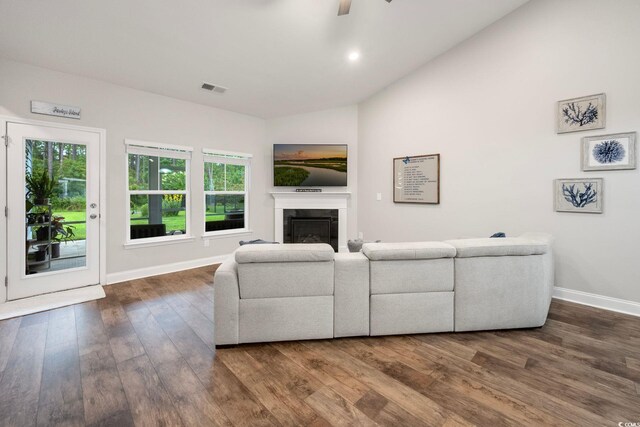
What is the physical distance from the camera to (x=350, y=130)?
558cm

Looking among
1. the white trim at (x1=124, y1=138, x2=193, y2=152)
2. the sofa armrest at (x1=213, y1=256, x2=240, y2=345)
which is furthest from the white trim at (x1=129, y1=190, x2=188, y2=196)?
the sofa armrest at (x1=213, y1=256, x2=240, y2=345)

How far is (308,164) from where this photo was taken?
211 inches

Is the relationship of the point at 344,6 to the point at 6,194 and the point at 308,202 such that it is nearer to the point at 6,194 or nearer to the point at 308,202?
the point at 308,202

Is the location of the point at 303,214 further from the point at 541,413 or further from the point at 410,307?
the point at 541,413

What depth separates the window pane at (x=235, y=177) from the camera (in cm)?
511

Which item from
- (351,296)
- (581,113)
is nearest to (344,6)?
(351,296)

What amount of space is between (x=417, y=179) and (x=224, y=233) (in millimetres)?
3441

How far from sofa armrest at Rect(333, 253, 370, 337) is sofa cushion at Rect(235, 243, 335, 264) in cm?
16

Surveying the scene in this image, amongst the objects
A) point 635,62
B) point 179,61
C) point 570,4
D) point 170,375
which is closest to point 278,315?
point 170,375

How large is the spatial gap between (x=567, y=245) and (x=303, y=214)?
154 inches

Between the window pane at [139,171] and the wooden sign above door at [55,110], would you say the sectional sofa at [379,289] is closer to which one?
the window pane at [139,171]

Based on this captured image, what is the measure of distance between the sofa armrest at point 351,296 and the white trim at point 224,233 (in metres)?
3.24

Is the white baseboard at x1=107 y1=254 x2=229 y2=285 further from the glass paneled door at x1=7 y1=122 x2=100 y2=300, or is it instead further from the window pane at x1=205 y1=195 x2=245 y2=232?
the window pane at x1=205 y1=195 x2=245 y2=232

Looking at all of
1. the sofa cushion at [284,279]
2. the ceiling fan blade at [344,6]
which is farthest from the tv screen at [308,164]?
the sofa cushion at [284,279]
